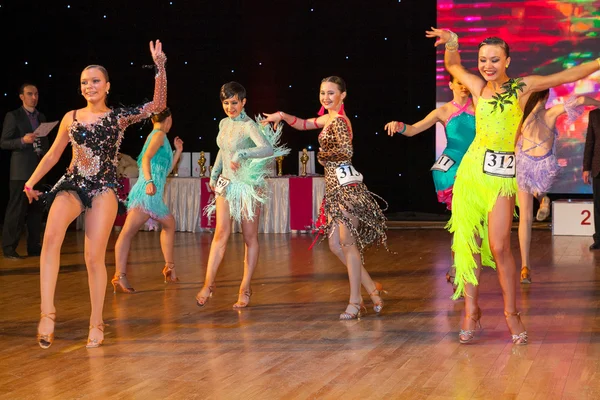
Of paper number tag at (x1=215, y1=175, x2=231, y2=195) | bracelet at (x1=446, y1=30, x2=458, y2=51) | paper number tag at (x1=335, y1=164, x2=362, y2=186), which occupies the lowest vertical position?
paper number tag at (x1=215, y1=175, x2=231, y2=195)

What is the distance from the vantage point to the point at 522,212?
6.36 meters

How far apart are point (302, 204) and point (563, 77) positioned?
6422 millimetres

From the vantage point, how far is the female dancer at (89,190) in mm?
4383

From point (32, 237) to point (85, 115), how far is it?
421cm

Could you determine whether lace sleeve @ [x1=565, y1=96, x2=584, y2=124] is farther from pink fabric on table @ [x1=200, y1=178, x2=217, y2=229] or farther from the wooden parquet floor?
pink fabric on table @ [x1=200, y1=178, x2=217, y2=229]

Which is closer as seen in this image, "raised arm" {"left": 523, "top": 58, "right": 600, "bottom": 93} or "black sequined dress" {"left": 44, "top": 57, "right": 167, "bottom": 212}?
"raised arm" {"left": 523, "top": 58, "right": 600, "bottom": 93}

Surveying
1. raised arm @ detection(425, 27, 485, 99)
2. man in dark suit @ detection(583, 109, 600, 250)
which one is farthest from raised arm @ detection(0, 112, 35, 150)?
man in dark suit @ detection(583, 109, 600, 250)

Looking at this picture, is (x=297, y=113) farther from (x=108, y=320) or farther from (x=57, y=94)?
(x=108, y=320)

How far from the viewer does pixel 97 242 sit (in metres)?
4.46

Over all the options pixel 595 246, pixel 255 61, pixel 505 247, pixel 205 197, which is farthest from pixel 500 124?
pixel 255 61

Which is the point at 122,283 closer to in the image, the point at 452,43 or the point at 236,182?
the point at 236,182

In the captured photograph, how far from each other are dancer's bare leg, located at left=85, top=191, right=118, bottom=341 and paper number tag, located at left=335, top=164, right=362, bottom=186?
1375 millimetres

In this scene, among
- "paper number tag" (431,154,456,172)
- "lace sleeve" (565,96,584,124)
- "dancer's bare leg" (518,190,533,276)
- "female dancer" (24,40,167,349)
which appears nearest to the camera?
"female dancer" (24,40,167,349)

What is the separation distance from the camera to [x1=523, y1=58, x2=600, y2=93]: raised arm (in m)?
4.05
